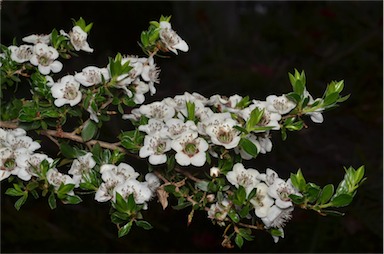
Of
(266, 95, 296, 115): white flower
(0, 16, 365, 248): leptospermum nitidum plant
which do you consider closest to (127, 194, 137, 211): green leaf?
(0, 16, 365, 248): leptospermum nitidum plant

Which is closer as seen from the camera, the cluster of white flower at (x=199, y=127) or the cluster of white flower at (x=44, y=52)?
the cluster of white flower at (x=199, y=127)

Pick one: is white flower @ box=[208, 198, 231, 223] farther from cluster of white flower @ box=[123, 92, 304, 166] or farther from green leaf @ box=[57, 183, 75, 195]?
green leaf @ box=[57, 183, 75, 195]

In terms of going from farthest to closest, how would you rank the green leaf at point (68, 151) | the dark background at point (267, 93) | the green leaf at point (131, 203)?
the dark background at point (267, 93) → the green leaf at point (68, 151) → the green leaf at point (131, 203)

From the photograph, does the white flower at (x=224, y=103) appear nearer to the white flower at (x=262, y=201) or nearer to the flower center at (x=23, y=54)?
the white flower at (x=262, y=201)

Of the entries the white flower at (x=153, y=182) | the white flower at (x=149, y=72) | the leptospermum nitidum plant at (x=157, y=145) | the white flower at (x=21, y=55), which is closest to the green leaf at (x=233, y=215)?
the leptospermum nitidum plant at (x=157, y=145)

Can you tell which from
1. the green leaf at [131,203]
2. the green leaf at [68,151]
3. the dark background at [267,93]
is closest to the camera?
the green leaf at [131,203]
